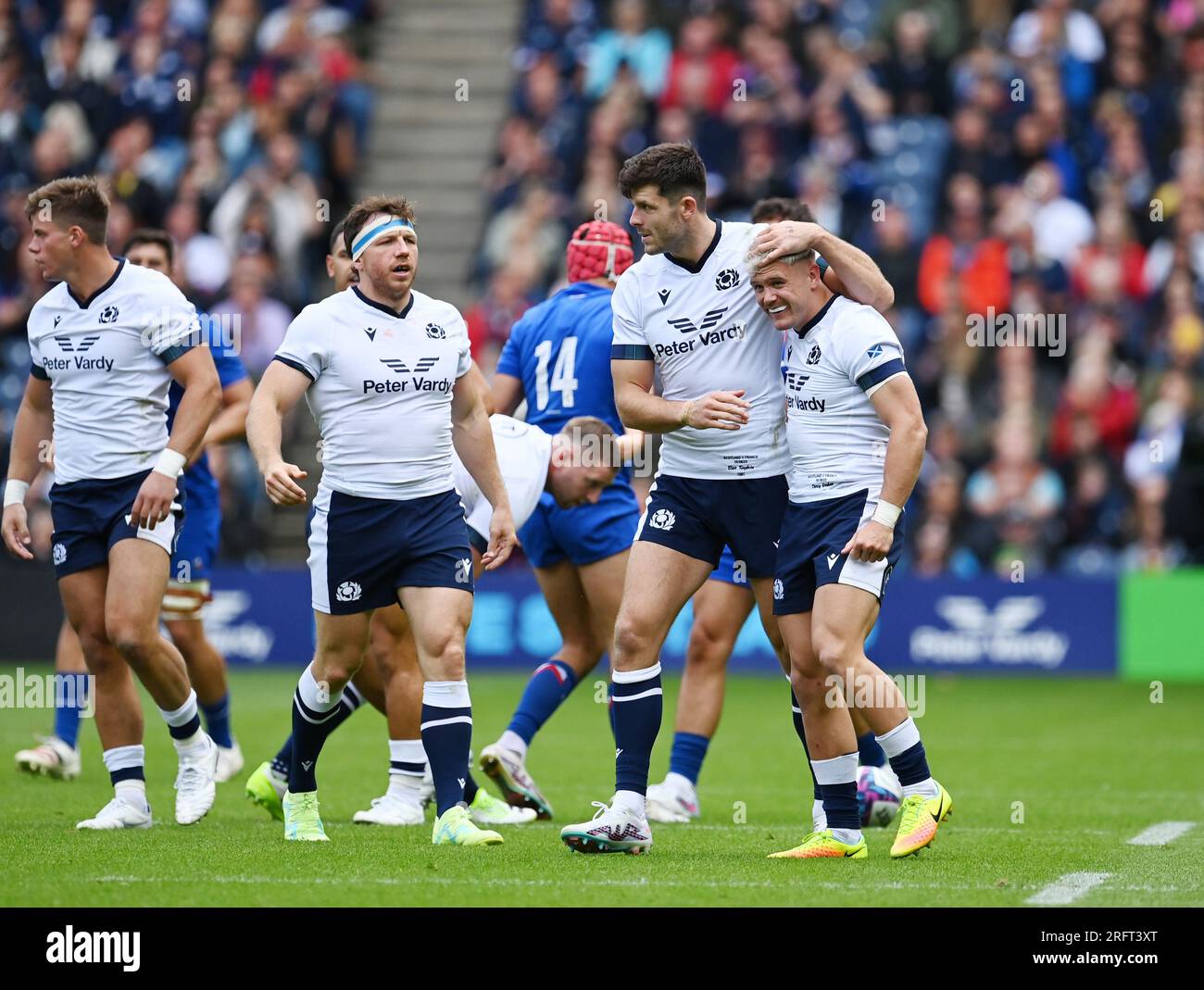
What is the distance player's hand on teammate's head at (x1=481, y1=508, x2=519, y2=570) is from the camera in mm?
7988

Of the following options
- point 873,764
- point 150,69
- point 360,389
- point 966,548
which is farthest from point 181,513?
point 150,69

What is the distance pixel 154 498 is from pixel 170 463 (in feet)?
0.62

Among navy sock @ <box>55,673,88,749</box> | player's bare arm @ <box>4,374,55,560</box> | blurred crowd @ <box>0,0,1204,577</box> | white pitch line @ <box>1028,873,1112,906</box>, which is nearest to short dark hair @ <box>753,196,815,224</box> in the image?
player's bare arm @ <box>4,374,55,560</box>

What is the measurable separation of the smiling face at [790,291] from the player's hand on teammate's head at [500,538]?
144cm

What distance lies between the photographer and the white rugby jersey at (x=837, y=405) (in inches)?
292

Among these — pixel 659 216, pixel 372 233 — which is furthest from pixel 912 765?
pixel 372 233

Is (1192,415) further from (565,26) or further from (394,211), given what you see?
(394,211)

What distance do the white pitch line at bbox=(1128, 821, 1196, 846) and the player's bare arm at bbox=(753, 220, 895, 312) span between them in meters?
2.64

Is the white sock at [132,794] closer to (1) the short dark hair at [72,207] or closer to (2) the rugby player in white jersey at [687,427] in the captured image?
(2) the rugby player in white jersey at [687,427]

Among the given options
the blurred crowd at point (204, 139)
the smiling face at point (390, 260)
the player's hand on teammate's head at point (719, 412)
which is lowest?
the player's hand on teammate's head at point (719, 412)

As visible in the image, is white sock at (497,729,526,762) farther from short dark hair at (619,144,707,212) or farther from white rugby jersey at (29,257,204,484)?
short dark hair at (619,144,707,212)

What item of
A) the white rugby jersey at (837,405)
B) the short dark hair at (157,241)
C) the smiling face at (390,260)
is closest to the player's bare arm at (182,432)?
the smiling face at (390,260)

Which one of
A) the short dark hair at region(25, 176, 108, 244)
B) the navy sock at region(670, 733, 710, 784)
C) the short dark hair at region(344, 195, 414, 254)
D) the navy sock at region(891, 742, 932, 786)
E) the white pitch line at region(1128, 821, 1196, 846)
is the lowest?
the white pitch line at region(1128, 821, 1196, 846)

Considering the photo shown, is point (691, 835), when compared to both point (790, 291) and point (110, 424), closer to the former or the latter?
point (790, 291)
